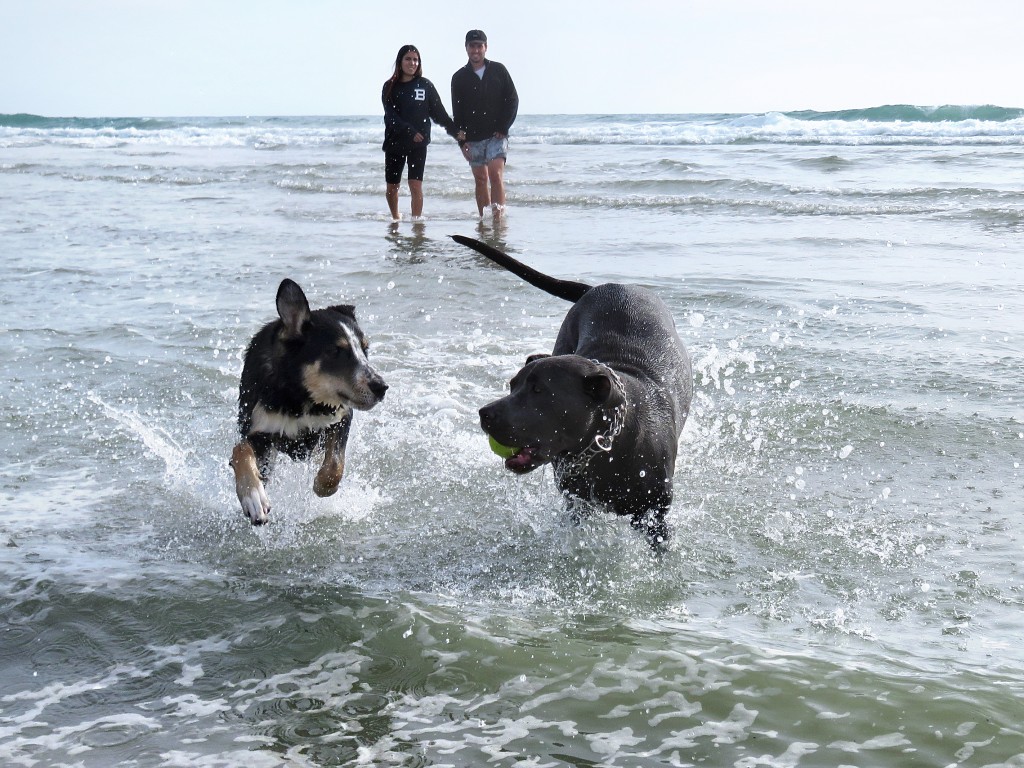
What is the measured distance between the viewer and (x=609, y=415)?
13.8ft

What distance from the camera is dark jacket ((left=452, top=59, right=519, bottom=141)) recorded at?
12477 millimetres

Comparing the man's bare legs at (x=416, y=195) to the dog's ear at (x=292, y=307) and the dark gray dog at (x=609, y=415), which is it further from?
the dog's ear at (x=292, y=307)

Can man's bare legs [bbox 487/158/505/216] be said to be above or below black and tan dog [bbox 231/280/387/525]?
above

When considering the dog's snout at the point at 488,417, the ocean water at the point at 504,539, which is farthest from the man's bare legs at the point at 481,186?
the dog's snout at the point at 488,417

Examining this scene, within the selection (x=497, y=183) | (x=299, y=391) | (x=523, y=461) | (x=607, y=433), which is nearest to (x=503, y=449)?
(x=523, y=461)

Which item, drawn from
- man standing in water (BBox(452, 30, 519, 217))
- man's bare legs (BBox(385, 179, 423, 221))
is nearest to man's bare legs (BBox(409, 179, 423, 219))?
man's bare legs (BBox(385, 179, 423, 221))

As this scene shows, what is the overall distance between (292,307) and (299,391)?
392 millimetres

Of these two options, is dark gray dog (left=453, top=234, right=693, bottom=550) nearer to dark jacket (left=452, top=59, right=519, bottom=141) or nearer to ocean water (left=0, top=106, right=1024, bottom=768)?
ocean water (left=0, top=106, right=1024, bottom=768)

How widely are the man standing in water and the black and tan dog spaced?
8085 mm

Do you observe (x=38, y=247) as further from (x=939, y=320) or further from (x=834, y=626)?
(x=834, y=626)

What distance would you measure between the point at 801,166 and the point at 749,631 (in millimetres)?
17552

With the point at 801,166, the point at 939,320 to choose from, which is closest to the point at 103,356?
the point at 939,320

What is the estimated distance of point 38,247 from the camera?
38.9ft

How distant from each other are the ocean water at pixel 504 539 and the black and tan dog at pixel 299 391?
0.25m
